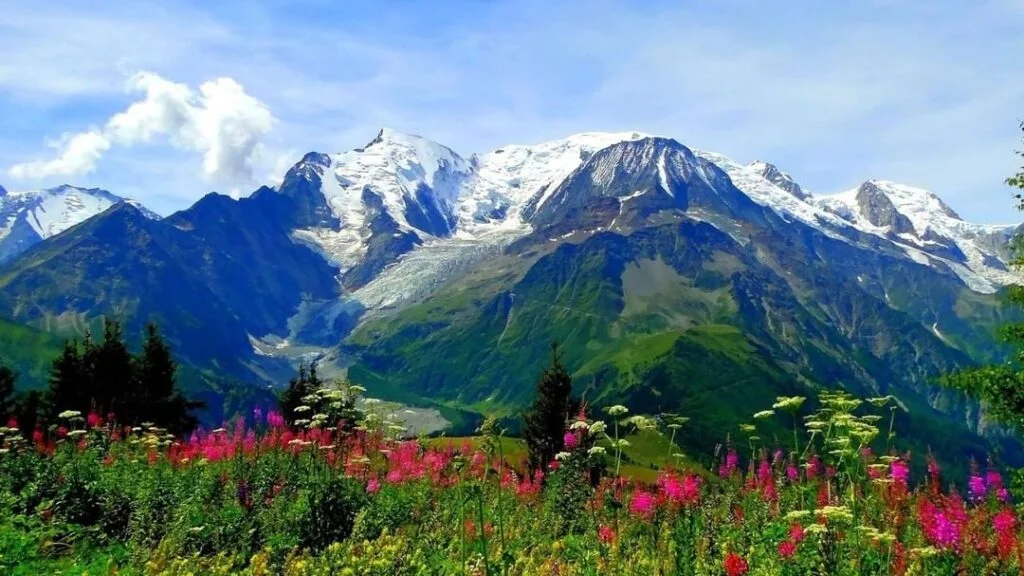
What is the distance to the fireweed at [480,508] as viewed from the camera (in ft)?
31.8

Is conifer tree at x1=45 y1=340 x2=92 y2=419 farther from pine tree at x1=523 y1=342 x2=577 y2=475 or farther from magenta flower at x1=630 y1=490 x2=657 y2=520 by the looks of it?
magenta flower at x1=630 y1=490 x2=657 y2=520

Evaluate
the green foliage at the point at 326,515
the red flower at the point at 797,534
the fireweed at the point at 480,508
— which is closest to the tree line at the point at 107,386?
the fireweed at the point at 480,508

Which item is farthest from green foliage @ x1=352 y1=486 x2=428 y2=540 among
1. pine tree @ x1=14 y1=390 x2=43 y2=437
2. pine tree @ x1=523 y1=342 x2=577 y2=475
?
pine tree @ x1=523 y1=342 x2=577 y2=475

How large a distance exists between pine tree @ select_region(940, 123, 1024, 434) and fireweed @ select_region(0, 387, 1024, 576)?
13759 mm

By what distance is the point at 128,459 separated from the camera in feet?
55.3

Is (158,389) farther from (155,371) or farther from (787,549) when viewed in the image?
(787,549)

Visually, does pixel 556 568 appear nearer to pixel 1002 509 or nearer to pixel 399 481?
pixel 399 481

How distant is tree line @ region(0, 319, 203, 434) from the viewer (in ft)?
171

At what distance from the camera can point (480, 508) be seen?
739 centimetres

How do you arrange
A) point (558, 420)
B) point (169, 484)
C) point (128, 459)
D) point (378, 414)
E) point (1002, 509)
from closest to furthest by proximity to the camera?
point (1002, 509), point (169, 484), point (128, 459), point (378, 414), point (558, 420)

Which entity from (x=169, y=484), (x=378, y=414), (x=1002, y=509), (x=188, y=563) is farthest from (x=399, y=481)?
(x=1002, y=509)

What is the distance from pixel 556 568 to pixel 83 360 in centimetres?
5534

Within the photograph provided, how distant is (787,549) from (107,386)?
55818 mm

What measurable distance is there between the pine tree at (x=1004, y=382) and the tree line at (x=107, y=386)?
44.2 m
